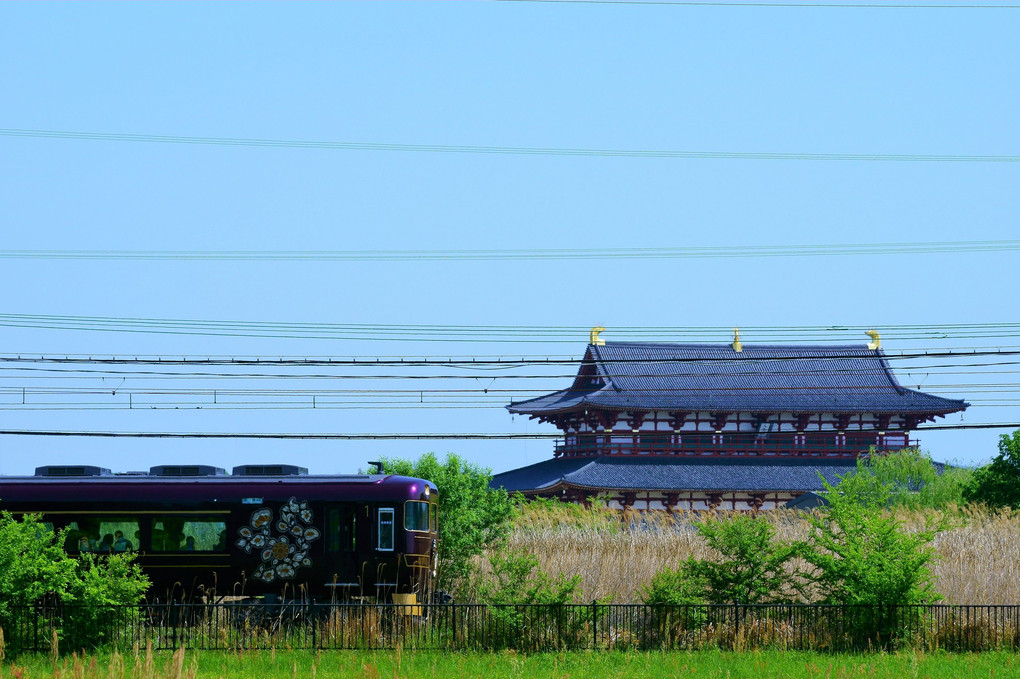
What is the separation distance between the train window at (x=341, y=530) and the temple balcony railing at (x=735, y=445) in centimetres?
2922

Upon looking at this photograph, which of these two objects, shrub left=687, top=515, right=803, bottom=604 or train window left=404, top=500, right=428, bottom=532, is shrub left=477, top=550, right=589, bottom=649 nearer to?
shrub left=687, top=515, right=803, bottom=604

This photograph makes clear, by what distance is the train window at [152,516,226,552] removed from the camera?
21.7 meters

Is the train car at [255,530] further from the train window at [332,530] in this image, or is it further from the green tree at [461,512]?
the green tree at [461,512]

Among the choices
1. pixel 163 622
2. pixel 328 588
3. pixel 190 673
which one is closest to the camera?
pixel 190 673

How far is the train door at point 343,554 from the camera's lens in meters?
21.5

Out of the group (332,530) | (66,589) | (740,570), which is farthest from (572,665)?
(66,589)

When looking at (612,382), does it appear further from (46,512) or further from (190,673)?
(190,673)

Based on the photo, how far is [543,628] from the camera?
18312mm

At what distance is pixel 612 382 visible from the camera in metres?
50.9

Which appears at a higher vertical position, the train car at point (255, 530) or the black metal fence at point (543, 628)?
the train car at point (255, 530)

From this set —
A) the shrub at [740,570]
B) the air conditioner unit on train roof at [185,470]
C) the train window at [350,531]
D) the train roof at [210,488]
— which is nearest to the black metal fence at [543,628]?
the shrub at [740,570]

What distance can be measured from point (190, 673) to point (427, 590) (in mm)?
12317

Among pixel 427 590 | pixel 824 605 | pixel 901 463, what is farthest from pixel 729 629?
pixel 901 463

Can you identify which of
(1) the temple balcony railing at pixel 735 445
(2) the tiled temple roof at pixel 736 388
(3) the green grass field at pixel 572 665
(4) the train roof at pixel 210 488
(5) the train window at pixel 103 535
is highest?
(2) the tiled temple roof at pixel 736 388
